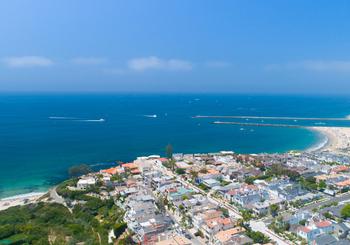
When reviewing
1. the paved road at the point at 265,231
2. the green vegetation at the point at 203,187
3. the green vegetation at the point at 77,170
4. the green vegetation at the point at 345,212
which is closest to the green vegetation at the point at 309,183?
the green vegetation at the point at 345,212

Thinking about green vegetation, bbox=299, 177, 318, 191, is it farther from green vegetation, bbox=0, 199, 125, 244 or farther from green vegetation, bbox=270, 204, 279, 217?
green vegetation, bbox=0, 199, 125, 244

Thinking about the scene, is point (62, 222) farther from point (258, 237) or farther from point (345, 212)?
point (345, 212)

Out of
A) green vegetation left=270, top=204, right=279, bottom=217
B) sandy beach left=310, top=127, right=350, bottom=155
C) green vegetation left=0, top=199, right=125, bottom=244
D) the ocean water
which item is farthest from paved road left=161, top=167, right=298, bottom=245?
sandy beach left=310, top=127, right=350, bottom=155

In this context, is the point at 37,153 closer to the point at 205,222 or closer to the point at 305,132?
the point at 205,222

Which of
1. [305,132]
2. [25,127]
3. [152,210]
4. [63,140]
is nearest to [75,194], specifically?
[152,210]

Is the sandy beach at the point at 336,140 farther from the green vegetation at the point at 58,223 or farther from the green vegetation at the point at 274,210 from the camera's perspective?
the green vegetation at the point at 58,223

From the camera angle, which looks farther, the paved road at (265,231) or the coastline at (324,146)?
the coastline at (324,146)
